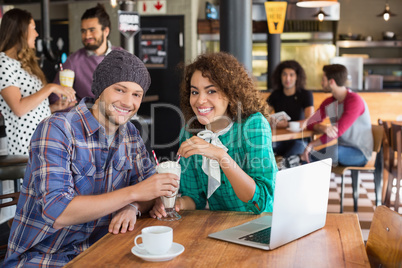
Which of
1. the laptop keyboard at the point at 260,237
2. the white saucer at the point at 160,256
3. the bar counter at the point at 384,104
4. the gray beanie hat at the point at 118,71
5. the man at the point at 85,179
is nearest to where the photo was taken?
the white saucer at the point at 160,256

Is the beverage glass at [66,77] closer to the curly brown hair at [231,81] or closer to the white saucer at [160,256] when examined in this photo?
the curly brown hair at [231,81]

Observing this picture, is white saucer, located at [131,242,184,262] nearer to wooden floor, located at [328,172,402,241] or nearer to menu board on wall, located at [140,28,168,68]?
wooden floor, located at [328,172,402,241]

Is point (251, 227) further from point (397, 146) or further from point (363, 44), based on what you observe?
point (363, 44)

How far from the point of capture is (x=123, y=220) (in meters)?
1.62

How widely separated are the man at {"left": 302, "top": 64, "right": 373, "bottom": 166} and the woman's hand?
2.90 m

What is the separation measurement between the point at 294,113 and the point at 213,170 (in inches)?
121

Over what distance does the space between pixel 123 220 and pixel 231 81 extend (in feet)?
2.73

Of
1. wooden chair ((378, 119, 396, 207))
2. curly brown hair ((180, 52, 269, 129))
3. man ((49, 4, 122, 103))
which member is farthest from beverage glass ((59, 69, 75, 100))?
wooden chair ((378, 119, 396, 207))

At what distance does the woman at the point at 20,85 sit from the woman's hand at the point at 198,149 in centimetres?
171

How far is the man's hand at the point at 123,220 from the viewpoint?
159 cm

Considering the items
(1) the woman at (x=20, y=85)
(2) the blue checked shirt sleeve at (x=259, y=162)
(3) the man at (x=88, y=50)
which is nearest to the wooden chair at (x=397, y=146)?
(2) the blue checked shirt sleeve at (x=259, y=162)

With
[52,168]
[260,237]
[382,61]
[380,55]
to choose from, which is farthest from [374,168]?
[380,55]

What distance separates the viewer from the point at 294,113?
4.88 metres

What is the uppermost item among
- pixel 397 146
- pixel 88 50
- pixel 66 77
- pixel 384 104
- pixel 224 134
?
pixel 88 50
